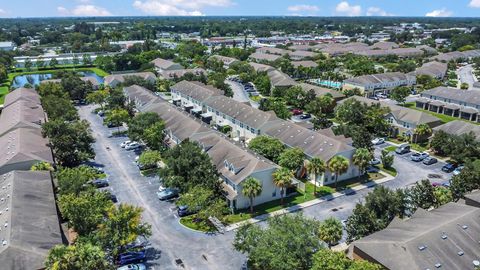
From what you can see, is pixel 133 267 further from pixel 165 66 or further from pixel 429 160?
pixel 165 66

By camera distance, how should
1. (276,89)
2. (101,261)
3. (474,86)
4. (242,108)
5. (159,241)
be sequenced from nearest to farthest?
(101,261) < (159,241) < (242,108) < (276,89) < (474,86)

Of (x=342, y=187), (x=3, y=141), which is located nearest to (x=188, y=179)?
(x=342, y=187)

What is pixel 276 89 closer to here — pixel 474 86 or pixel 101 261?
pixel 474 86

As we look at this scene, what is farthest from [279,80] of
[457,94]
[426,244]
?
[426,244]

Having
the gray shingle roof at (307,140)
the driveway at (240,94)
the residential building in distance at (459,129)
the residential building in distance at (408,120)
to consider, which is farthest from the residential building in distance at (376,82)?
the gray shingle roof at (307,140)

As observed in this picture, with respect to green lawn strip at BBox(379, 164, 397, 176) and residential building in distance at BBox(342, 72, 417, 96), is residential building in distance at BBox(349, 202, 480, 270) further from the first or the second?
residential building in distance at BBox(342, 72, 417, 96)
